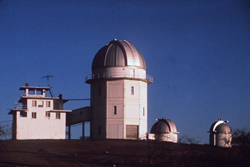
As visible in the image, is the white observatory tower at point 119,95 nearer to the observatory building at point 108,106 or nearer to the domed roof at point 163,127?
the observatory building at point 108,106

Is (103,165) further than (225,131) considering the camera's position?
No

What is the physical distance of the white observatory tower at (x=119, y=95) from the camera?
156 ft

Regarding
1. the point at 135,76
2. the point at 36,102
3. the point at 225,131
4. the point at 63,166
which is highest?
the point at 135,76

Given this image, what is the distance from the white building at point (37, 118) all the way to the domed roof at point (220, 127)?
18717 millimetres

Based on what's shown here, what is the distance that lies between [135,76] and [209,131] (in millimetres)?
12837

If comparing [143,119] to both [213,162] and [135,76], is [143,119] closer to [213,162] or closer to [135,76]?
[135,76]

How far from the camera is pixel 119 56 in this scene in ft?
157

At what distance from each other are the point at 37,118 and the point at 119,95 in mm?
9648

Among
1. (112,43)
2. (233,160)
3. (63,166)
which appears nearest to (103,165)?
(63,166)

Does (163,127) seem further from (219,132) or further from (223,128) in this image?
(223,128)

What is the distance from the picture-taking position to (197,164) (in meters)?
25.2

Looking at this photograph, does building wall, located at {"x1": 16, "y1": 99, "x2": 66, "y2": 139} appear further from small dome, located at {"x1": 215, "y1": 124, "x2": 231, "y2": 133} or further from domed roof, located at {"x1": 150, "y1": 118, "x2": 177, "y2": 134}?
small dome, located at {"x1": 215, "y1": 124, "x2": 231, "y2": 133}

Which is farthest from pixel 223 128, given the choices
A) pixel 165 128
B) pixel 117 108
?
pixel 117 108

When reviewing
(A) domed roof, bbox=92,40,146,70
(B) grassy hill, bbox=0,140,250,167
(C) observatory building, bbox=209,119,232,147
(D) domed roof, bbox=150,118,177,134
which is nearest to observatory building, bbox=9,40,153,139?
(A) domed roof, bbox=92,40,146,70
